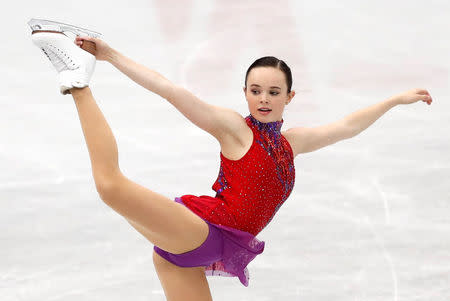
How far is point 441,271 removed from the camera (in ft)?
13.4

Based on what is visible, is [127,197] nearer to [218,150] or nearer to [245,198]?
[245,198]

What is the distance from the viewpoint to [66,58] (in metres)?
2.80

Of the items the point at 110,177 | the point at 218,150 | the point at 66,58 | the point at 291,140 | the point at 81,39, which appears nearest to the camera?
the point at 110,177

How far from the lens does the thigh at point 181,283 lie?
3.10 metres

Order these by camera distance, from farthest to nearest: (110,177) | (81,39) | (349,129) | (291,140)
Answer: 1. (349,129)
2. (291,140)
3. (81,39)
4. (110,177)

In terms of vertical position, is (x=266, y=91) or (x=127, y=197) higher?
(x=266, y=91)

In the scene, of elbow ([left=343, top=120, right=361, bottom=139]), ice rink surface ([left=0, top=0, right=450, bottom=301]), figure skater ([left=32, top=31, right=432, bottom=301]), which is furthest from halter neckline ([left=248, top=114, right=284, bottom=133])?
ice rink surface ([left=0, top=0, right=450, bottom=301])

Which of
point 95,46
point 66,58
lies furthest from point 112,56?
point 66,58

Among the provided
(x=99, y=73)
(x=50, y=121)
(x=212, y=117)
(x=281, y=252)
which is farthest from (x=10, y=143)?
(x=212, y=117)

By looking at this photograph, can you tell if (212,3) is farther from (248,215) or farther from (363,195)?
(248,215)

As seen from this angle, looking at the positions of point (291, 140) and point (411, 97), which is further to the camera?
point (411, 97)

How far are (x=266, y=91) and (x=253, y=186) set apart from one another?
0.42 m

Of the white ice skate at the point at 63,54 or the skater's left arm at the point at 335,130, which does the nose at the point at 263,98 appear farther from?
the white ice skate at the point at 63,54

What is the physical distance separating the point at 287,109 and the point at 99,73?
181 centimetres
